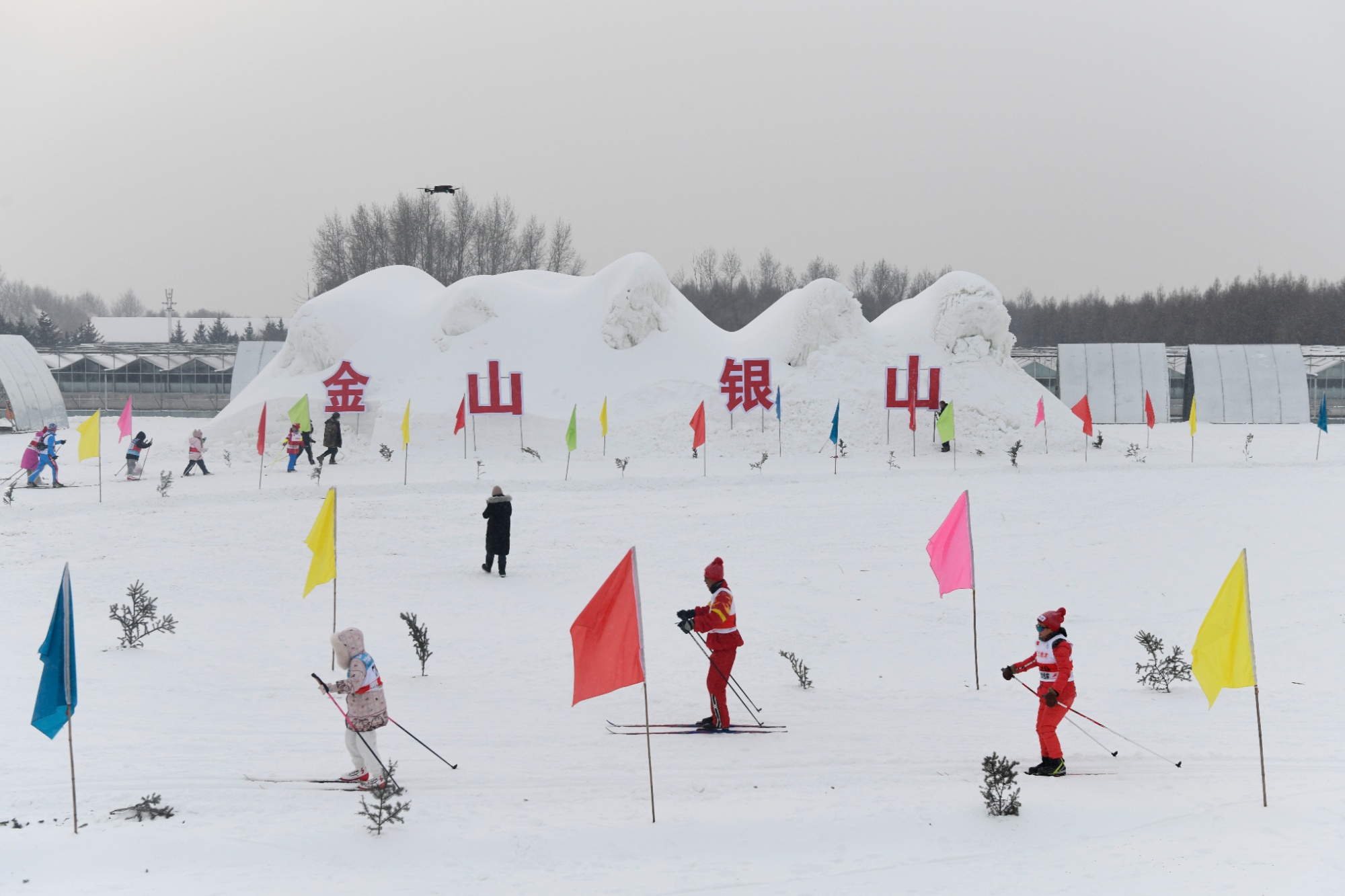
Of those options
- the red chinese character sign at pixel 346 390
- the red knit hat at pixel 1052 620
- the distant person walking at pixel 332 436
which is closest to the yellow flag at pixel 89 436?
the distant person walking at pixel 332 436

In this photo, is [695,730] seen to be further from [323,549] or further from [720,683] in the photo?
[323,549]

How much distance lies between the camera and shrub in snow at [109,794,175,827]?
6.39 metres

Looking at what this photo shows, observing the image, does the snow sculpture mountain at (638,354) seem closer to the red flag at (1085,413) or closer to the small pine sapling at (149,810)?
the red flag at (1085,413)

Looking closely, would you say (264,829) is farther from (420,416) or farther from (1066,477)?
(420,416)

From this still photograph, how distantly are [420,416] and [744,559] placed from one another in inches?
587

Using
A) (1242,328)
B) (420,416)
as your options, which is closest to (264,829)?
(420,416)

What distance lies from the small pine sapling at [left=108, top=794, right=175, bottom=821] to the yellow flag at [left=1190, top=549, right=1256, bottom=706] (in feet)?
23.0

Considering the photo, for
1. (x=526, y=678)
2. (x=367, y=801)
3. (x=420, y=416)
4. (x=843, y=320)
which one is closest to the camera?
(x=367, y=801)

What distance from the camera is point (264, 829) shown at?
6.29 m

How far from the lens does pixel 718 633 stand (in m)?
8.62

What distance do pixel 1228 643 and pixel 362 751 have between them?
6.21 m

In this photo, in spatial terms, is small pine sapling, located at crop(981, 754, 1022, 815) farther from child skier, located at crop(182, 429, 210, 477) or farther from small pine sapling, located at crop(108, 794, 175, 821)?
child skier, located at crop(182, 429, 210, 477)

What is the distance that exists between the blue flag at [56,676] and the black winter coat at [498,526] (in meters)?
8.30

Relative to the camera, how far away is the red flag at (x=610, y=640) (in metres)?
7.30
